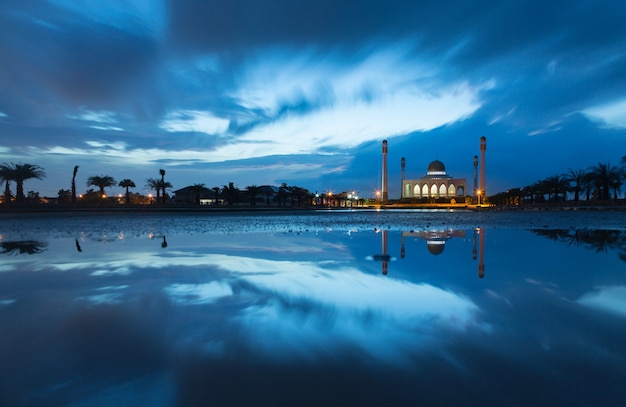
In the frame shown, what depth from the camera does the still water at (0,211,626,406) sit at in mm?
A: 2879

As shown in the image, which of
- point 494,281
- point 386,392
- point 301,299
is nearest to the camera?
point 386,392

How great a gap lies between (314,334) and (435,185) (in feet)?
413

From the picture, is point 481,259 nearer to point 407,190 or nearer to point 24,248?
point 24,248

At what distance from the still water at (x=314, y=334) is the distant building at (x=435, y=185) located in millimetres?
117901

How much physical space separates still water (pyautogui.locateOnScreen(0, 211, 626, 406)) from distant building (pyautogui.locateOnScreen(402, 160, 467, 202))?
118 m

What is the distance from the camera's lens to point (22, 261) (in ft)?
29.1

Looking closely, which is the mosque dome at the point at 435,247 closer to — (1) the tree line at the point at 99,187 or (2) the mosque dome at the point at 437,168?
(1) the tree line at the point at 99,187

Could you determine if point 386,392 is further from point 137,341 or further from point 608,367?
point 137,341

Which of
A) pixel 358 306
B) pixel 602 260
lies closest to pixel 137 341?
pixel 358 306

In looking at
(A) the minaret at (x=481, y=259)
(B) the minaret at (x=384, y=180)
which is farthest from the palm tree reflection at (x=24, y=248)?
(B) the minaret at (x=384, y=180)

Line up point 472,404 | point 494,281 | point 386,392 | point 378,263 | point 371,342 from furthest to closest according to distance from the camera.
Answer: point 378,263
point 494,281
point 371,342
point 386,392
point 472,404

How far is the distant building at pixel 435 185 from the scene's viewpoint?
404ft

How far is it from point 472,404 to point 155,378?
2245 mm

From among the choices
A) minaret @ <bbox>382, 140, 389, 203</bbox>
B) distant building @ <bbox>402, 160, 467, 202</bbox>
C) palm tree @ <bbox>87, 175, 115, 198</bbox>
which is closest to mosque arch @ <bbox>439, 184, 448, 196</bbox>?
distant building @ <bbox>402, 160, 467, 202</bbox>
